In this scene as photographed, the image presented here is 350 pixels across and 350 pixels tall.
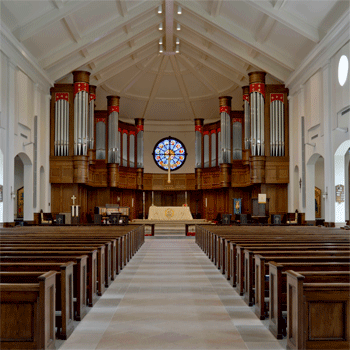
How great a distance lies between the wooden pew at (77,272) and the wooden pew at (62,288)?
9.2 inches

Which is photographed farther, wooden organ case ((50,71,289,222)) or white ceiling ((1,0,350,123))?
wooden organ case ((50,71,289,222))

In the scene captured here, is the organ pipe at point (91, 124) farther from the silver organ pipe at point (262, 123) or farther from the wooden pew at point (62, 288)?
the wooden pew at point (62, 288)

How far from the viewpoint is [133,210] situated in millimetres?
25062

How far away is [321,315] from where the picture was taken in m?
3.53

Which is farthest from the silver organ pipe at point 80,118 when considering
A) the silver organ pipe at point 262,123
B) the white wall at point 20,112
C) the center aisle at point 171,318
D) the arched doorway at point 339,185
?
the center aisle at point 171,318

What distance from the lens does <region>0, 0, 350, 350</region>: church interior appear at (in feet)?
15.8

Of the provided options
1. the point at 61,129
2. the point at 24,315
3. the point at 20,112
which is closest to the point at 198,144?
the point at 61,129

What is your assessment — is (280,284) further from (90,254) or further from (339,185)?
(339,185)

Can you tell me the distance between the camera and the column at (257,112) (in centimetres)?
2016

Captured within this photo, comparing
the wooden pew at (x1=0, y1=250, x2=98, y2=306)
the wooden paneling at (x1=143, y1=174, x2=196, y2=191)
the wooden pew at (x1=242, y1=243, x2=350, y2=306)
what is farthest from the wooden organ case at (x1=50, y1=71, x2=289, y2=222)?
the wooden pew at (x1=0, y1=250, x2=98, y2=306)

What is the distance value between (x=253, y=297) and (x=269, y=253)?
643 mm

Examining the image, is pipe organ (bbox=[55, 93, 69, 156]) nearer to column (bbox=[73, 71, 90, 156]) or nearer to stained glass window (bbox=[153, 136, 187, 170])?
column (bbox=[73, 71, 90, 156])

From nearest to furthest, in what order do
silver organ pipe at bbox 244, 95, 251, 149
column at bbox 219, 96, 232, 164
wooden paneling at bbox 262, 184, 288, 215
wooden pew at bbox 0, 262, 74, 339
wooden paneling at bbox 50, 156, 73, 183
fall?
wooden pew at bbox 0, 262, 74, 339 < wooden paneling at bbox 50, 156, 73, 183 < wooden paneling at bbox 262, 184, 288, 215 < silver organ pipe at bbox 244, 95, 251, 149 < column at bbox 219, 96, 232, 164

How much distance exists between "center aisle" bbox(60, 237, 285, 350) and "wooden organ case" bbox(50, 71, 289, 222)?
1288 cm
